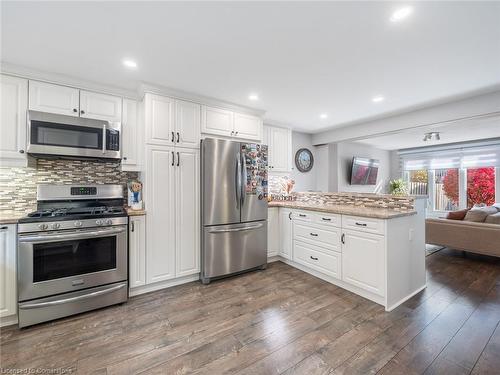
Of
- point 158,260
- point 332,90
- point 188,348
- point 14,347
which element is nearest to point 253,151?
point 332,90

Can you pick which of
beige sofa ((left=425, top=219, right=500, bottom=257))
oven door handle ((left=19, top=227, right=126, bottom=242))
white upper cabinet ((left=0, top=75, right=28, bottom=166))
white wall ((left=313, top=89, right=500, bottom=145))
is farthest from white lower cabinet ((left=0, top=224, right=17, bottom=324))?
beige sofa ((left=425, top=219, right=500, bottom=257))

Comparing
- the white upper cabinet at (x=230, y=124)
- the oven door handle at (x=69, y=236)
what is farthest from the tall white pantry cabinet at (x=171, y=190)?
the oven door handle at (x=69, y=236)

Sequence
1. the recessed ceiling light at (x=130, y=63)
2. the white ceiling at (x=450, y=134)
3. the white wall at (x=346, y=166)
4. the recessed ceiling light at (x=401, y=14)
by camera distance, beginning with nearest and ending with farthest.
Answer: the recessed ceiling light at (x=401, y=14)
the recessed ceiling light at (x=130, y=63)
the white ceiling at (x=450, y=134)
the white wall at (x=346, y=166)

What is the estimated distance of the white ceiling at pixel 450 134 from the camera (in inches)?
152

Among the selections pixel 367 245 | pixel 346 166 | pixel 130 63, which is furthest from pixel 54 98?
pixel 346 166

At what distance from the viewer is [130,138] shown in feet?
8.98

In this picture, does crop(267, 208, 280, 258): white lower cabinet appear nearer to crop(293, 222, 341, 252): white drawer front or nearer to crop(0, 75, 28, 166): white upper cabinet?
crop(293, 222, 341, 252): white drawer front

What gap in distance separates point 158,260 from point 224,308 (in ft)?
3.23

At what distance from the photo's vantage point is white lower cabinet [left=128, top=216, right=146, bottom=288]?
97.3 inches

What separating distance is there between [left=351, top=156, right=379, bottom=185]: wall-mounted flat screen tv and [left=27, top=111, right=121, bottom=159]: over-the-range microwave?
17.1ft

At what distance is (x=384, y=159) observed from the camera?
23.2ft

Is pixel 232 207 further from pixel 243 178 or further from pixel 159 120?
pixel 159 120

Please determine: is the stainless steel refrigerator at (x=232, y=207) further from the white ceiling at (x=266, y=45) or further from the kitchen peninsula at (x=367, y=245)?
the white ceiling at (x=266, y=45)

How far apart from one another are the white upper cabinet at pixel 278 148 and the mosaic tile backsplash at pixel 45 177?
244cm
